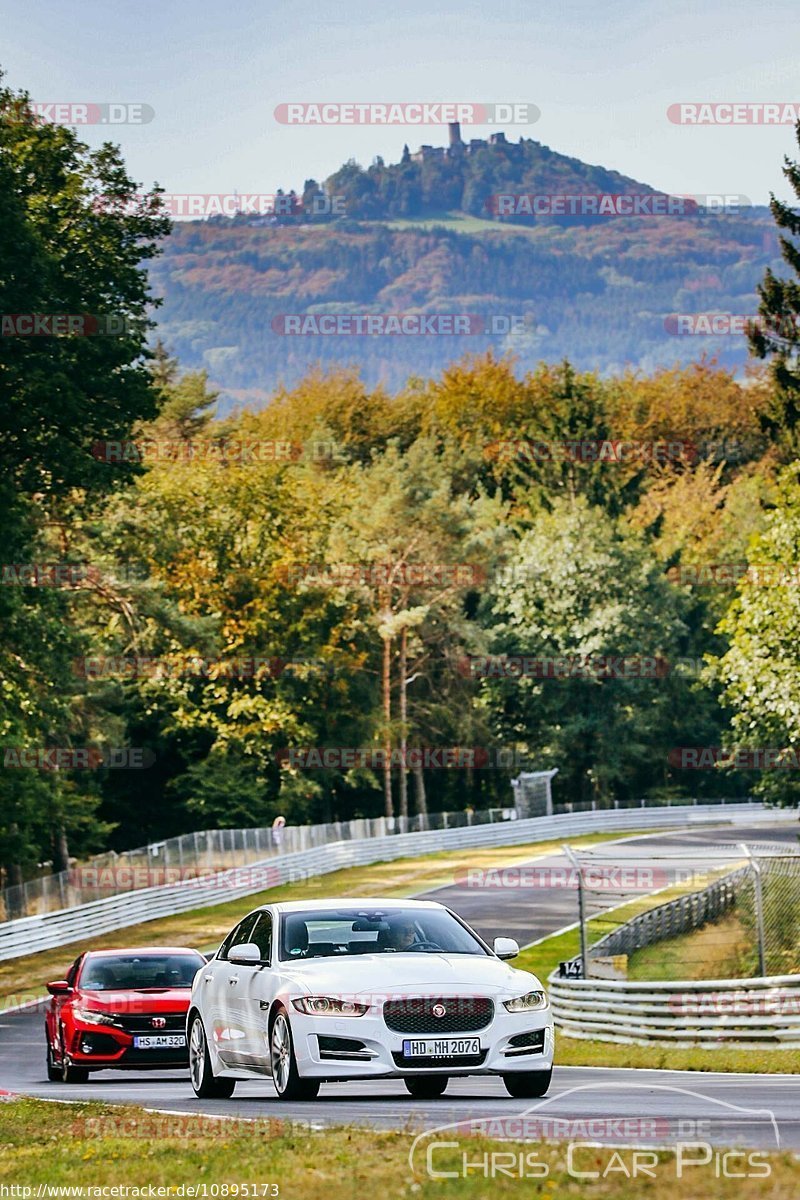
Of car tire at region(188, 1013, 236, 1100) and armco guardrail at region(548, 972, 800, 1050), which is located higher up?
car tire at region(188, 1013, 236, 1100)

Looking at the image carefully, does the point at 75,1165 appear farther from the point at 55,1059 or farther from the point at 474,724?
the point at 474,724

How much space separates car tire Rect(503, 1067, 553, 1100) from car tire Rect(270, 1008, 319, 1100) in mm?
1369

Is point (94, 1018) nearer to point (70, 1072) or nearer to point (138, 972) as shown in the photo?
point (70, 1072)

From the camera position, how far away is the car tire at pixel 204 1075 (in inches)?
596

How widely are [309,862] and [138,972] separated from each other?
41.6 m

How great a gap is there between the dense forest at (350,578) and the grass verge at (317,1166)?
27.6 meters

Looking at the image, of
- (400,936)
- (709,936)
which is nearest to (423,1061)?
(400,936)

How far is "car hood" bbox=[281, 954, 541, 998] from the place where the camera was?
13.1 meters

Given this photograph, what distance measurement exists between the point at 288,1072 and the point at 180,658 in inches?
2385

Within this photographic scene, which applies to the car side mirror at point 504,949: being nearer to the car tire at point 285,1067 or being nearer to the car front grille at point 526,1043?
the car front grille at point 526,1043

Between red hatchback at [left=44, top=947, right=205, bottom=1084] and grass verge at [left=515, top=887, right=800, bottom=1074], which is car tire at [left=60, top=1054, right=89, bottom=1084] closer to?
red hatchback at [left=44, top=947, right=205, bottom=1084]

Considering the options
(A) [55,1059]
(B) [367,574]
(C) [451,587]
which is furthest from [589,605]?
(A) [55,1059]

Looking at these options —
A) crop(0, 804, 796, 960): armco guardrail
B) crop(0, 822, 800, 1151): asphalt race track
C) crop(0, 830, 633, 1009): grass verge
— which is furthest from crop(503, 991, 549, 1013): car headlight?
crop(0, 804, 796, 960): armco guardrail

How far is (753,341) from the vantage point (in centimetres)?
5059
